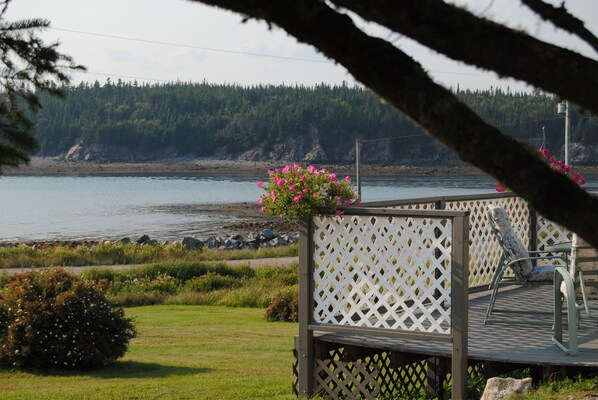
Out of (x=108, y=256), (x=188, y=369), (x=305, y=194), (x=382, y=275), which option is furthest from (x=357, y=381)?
(x=108, y=256)

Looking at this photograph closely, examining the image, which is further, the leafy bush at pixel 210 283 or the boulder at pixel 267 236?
the boulder at pixel 267 236

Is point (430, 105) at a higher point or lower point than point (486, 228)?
higher

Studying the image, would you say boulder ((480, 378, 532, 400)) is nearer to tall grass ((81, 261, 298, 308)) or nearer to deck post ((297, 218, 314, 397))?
deck post ((297, 218, 314, 397))

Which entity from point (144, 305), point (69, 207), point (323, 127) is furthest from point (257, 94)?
point (144, 305)

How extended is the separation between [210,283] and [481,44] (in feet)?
54.5

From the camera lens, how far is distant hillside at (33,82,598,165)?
366ft

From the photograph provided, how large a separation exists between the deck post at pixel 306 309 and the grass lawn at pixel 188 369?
0.93ft

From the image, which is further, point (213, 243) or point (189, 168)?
point (189, 168)

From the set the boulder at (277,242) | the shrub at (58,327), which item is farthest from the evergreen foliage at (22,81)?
the boulder at (277,242)

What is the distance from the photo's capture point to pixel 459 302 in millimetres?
6320

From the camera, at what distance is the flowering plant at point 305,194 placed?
670 cm

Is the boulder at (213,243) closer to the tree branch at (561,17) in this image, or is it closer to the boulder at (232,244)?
the boulder at (232,244)

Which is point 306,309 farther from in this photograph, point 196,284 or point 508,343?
point 196,284

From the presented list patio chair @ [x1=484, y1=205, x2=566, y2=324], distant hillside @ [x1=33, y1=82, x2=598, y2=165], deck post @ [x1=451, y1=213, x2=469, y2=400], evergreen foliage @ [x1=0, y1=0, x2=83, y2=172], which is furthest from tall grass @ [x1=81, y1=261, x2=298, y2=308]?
distant hillside @ [x1=33, y1=82, x2=598, y2=165]
